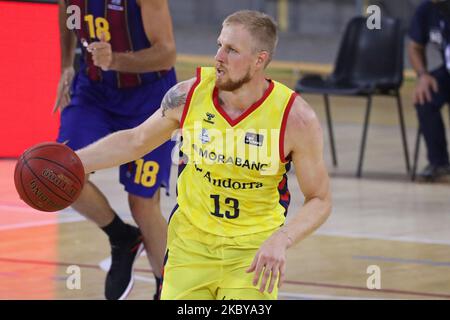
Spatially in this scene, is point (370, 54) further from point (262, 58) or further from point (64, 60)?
point (262, 58)

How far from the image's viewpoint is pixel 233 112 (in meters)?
4.68

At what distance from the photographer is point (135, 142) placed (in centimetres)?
482

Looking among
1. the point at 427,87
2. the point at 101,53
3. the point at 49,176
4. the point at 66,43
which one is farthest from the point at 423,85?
the point at 49,176

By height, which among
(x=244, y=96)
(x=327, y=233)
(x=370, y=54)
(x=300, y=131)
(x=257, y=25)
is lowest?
(x=327, y=233)

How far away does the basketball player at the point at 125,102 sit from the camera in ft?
20.4

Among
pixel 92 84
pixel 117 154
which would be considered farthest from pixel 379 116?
pixel 117 154

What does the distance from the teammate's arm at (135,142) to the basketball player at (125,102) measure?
138cm

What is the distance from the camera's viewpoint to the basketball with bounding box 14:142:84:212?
469cm

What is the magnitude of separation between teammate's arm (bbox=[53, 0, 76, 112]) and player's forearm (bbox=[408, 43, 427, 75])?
499 cm

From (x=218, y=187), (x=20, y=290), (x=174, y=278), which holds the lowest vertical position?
(x=20, y=290)

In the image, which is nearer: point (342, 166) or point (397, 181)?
point (397, 181)

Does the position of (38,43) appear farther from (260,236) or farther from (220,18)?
(220,18)

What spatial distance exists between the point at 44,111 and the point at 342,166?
3.02 metres

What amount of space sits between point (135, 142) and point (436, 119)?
6493mm
